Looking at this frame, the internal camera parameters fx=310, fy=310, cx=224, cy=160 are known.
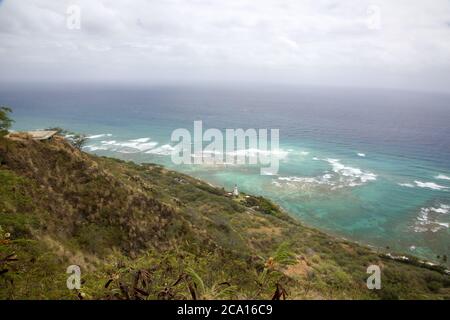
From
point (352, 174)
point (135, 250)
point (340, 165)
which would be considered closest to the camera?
point (135, 250)

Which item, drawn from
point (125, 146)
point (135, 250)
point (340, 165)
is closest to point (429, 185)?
point (340, 165)

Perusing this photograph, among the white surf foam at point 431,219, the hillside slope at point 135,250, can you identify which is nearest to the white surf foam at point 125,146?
the hillside slope at point 135,250

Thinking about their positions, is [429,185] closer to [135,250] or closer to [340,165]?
[340,165]

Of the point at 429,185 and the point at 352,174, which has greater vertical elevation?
the point at 352,174

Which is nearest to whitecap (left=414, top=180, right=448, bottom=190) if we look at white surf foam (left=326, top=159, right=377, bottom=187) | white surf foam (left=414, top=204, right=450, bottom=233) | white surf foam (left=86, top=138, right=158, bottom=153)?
white surf foam (left=326, top=159, right=377, bottom=187)

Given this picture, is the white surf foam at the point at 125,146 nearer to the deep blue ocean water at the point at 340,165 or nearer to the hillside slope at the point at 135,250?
the deep blue ocean water at the point at 340,165

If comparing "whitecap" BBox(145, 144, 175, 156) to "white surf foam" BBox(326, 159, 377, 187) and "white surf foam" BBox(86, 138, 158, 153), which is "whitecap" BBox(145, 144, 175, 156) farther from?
"white surf foam" BBox(326, 159, 377, 187)
